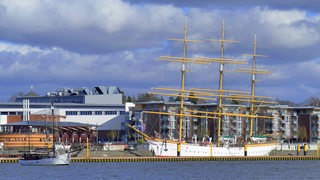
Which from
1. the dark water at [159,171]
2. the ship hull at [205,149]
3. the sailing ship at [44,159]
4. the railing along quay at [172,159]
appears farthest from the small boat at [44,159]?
the ship hull at [205,149]

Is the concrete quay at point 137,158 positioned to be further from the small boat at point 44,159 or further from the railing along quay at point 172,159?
the small boat at point 44,159

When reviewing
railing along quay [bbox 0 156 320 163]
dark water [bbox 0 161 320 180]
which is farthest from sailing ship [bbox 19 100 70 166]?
railing along quay [bbox 0 156 320 163]

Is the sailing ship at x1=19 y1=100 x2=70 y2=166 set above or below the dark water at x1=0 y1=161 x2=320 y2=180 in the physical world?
above

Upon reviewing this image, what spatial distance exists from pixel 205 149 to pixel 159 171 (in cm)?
3936

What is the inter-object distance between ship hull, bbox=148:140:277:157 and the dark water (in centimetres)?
1493

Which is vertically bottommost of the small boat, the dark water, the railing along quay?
the dark water

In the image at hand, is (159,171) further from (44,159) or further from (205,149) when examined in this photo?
(205,149)

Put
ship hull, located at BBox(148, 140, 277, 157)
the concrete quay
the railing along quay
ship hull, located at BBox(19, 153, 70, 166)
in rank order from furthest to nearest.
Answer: ship hull, located at BBox(148, 140, 277, 157) < the concrete quay < the railing along quay < ship hull, located at BBox(19, 153, 70, 166)

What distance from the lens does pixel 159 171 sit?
109375 millimetres

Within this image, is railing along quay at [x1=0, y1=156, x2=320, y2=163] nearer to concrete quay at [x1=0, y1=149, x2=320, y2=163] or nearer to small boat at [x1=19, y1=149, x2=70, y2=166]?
concrete quay at [x1=0, y1=149, x2=320, y2=163]

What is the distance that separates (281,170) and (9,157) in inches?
1621

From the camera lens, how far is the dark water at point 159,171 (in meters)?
99.3

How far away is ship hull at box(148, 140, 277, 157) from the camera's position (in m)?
144

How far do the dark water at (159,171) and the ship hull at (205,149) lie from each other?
14929 millimetres
